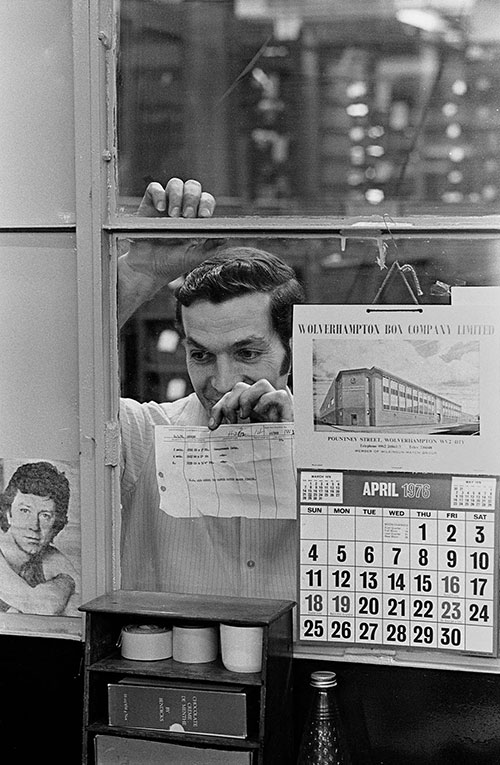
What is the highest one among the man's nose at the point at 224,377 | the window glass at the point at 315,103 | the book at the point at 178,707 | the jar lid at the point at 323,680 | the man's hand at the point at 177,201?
the window glass at the point at 315,103

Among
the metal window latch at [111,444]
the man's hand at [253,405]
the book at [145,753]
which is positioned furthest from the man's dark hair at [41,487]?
the book at [145,753]

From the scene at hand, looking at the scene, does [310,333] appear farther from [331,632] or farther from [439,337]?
[331,632]

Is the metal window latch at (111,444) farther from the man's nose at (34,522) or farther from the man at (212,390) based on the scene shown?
the man's nose at (34,522)

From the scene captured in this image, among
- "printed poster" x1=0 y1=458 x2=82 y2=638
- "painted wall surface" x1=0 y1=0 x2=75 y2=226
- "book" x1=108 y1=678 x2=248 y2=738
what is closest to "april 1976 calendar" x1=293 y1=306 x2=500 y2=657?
"book" x1=108 y1=678 x2=248 y2=738

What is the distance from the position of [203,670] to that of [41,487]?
63 centimetres

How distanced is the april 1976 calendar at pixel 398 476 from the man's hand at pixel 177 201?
0.34m

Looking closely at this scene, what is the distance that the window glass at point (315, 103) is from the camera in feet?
7.75

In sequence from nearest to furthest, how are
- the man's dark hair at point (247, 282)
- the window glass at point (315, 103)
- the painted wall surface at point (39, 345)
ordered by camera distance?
the window glass at point (315, 103) < the man's dark hair at point (247, 282) < the painted wall surface at point (39, 345)

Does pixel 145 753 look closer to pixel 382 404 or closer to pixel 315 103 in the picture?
pixel 382 404

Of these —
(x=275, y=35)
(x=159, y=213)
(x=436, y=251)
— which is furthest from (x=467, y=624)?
(x=275, y=35)

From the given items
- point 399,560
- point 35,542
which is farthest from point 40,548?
point 399,560

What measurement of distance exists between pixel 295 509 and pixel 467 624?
471 millimetres

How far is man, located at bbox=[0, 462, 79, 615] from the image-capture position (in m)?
2.62

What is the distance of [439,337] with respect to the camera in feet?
7.83
